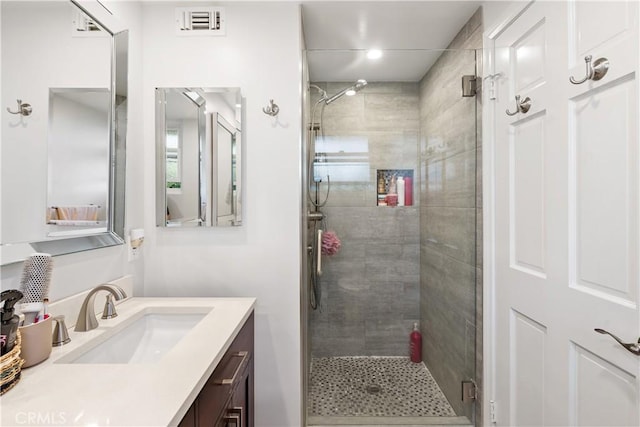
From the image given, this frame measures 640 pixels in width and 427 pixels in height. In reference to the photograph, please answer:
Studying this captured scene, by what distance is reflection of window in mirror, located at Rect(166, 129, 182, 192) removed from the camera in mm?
1662

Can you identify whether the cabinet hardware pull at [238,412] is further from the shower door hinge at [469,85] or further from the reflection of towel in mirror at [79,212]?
the shower door hinge at [469,85]

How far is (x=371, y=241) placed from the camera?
6.81 ft

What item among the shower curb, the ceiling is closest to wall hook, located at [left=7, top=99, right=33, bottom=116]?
the ceiling

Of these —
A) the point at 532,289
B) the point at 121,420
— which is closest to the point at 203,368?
the point at 121,420

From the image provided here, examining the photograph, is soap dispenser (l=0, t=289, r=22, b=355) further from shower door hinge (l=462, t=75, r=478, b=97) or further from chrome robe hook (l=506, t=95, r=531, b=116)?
shower door hinge (l=462, t=75, r=478, b=97)

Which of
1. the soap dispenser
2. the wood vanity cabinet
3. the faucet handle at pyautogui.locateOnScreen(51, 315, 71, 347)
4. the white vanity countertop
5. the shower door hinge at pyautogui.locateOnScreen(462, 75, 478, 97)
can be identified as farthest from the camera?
the shower door hinge at pyautogui.locateOnScreen(462, 75, 478, 97)

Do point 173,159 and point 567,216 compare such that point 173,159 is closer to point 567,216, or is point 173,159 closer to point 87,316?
point 87,316

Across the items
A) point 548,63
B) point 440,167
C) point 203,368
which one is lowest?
point 203,368

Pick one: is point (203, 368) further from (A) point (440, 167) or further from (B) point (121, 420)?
(A) point (440, 167)

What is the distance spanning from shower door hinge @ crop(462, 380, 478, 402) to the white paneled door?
190mm

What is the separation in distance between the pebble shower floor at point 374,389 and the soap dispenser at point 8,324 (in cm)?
155

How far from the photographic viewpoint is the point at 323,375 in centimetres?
205

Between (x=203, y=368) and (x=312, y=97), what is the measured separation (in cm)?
164

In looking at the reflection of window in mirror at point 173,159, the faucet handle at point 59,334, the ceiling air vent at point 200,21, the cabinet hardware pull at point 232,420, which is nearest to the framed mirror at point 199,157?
the reflection of window in mirror at point 173,159
